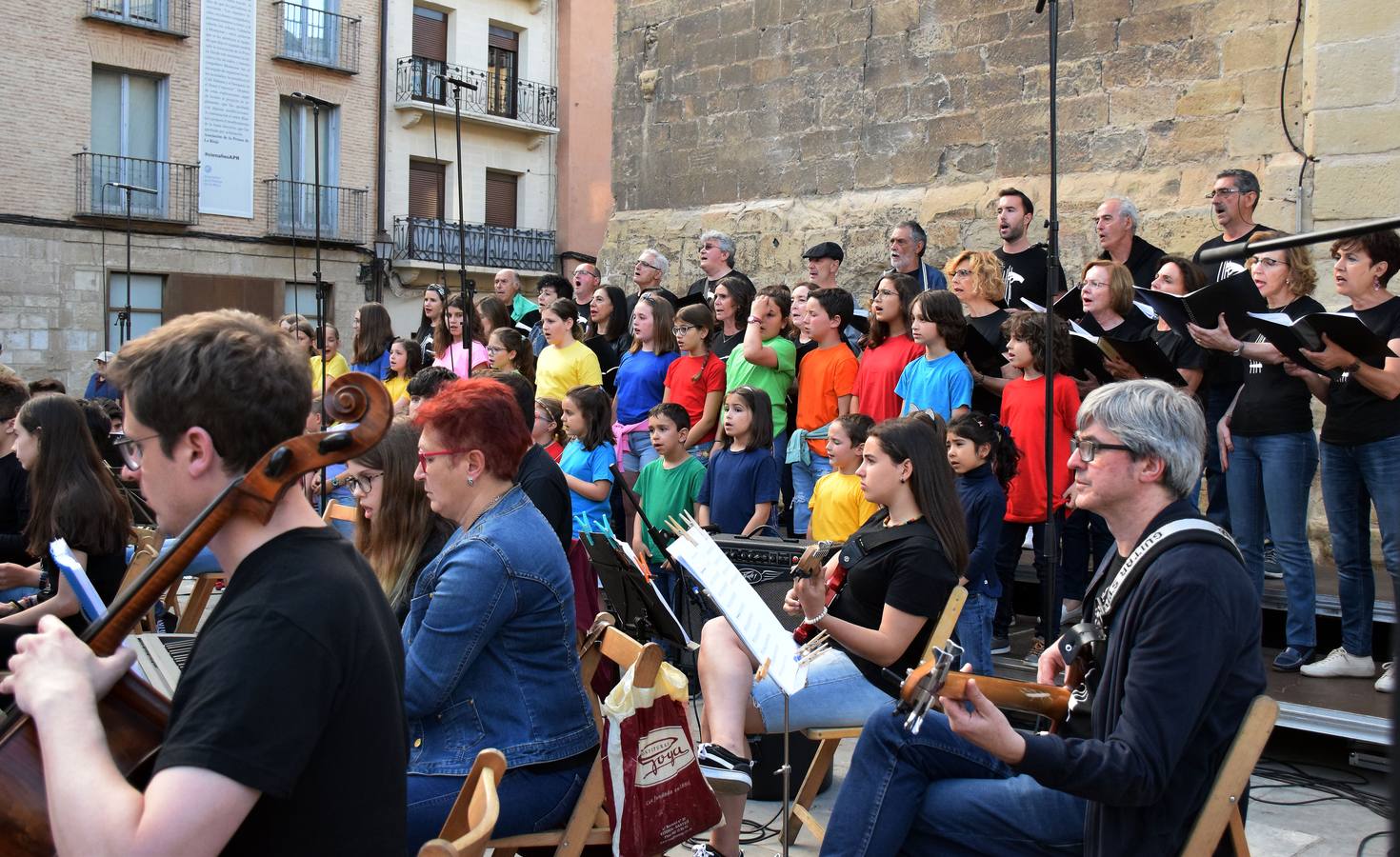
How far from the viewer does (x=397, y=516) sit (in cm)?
367

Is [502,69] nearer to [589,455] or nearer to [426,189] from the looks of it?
[426,189]

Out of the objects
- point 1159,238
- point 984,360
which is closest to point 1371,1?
point 1159,238

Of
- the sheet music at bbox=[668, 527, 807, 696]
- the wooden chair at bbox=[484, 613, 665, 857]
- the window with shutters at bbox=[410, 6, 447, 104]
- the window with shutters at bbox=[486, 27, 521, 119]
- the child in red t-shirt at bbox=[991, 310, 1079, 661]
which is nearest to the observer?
the wooden chair at bbox=[484, 613, 665, 857]

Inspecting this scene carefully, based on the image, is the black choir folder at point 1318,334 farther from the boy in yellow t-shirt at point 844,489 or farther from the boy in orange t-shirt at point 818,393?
the boy in orange t-shirt at point 818,393

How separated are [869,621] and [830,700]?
316 millimetres

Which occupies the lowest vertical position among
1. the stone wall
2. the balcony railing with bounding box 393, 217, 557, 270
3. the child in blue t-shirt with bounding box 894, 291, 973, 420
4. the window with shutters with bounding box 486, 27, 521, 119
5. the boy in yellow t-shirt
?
the boy in yellow t-shirt

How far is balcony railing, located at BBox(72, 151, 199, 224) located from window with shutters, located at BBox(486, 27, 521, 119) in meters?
7.26

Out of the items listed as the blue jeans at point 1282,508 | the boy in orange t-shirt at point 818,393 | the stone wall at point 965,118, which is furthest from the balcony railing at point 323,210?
the blue jeans at point 1282,508

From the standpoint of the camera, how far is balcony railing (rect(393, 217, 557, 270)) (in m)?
25.1

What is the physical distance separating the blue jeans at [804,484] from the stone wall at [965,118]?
2918 millimetres

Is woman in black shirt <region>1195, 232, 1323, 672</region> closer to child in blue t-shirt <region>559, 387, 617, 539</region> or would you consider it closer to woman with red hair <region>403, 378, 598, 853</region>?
child in blue t-shirt <region>559, 387, 617, 539</region>

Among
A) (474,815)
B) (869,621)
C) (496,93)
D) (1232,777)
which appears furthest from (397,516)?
(496,93)

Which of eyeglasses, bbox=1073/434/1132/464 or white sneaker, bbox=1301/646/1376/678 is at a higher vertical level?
eyeglasses, bbox=1073/434/1132/464

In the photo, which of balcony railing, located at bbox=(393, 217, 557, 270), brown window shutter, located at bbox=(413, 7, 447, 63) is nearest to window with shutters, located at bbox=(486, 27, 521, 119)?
brown window shutter, located at bbox=(413, 7, 447, 63)
